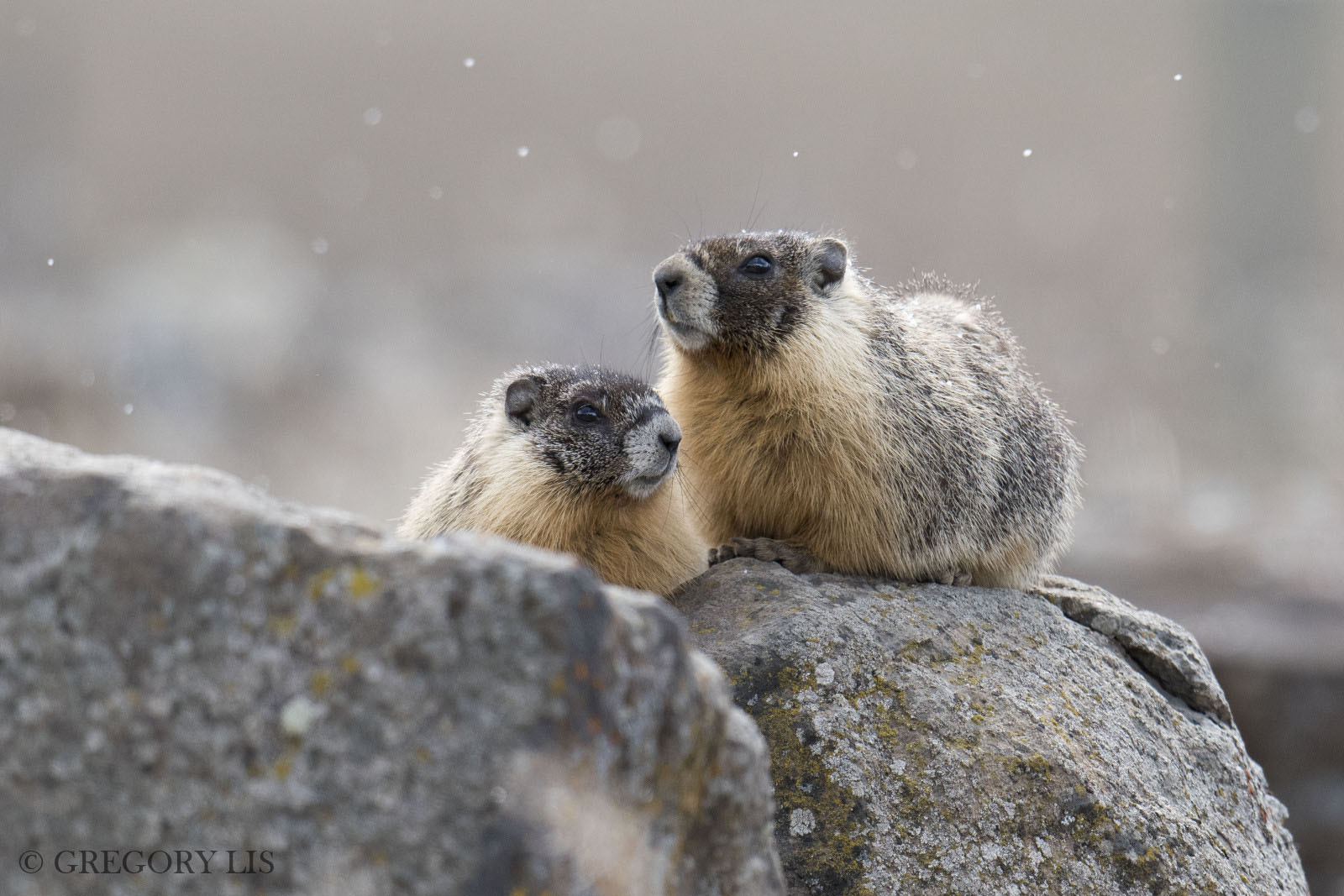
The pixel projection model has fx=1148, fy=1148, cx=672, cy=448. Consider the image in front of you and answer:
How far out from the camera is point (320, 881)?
1.81m

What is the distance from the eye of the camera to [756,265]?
4.38 meters

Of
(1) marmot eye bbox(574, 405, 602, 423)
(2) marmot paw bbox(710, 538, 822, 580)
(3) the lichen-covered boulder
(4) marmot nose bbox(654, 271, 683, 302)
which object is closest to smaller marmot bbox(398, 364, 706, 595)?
(1) marmot eye bbox(574, 405, 602, 423)

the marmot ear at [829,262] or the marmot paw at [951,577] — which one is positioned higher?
the marmot ear at [829,262]

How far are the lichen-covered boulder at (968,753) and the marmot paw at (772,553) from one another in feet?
0.29

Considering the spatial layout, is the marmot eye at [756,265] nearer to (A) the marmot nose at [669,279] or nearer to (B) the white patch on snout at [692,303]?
(B) the white patch on snout at [692,303]

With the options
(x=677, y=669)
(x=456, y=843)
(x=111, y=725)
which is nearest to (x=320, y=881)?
(x=456, y=843)

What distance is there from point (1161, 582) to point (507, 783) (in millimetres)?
8819

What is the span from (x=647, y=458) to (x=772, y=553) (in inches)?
25.2

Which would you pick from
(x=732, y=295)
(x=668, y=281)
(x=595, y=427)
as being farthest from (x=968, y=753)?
(x=668, y=281)

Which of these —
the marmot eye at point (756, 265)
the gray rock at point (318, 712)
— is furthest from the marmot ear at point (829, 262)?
the gray rock at point (318, 712)

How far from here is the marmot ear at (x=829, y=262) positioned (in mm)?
4535

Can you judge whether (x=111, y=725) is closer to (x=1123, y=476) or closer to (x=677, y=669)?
(x=677, y=669)

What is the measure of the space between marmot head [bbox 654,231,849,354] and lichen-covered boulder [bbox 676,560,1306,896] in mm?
857

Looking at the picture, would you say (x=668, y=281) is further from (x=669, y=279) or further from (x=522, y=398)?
(x=522, y=398)
